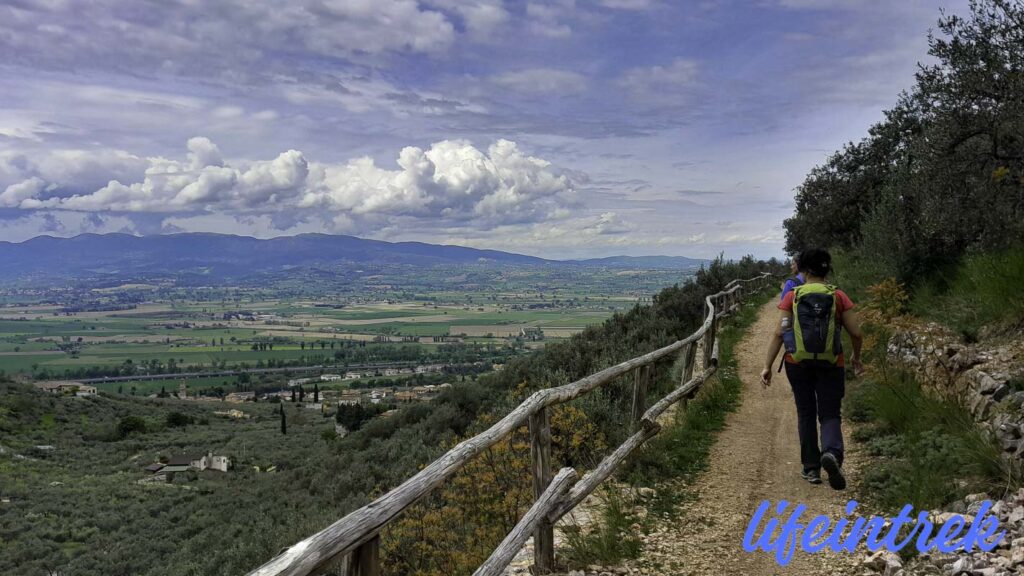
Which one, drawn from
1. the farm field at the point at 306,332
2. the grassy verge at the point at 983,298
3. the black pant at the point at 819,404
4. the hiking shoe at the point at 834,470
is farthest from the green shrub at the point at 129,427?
the grassy verge at the point at 983,298

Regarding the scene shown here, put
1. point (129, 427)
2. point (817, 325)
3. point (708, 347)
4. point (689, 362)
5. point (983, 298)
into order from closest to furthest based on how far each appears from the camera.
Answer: point (817, 325) → point (983, 298) → point (689, 362) → point (708, 347) → point (129, 427)

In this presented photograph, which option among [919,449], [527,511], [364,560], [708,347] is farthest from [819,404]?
[708,347]

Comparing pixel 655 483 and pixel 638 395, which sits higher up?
pixel 638 395

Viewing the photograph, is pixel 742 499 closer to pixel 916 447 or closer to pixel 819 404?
pixel 819 404

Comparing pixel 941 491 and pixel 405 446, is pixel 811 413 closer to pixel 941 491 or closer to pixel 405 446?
pixel 941 491

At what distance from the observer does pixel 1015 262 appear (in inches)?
248

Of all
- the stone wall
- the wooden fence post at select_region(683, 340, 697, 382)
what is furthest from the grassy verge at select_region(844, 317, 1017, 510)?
the wooden fence post at select_region(683, 340, 697, 382)

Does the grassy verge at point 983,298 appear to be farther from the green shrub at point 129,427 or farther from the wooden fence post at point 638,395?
the green shrub at point 129,427

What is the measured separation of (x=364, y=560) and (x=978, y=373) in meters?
5.76

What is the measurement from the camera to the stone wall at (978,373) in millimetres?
4285

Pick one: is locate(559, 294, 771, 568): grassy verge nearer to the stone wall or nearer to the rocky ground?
the rocky ground

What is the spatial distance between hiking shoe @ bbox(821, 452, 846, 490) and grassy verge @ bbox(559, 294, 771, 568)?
125 cm

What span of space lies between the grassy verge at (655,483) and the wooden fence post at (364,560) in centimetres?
234

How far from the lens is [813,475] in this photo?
546cm
